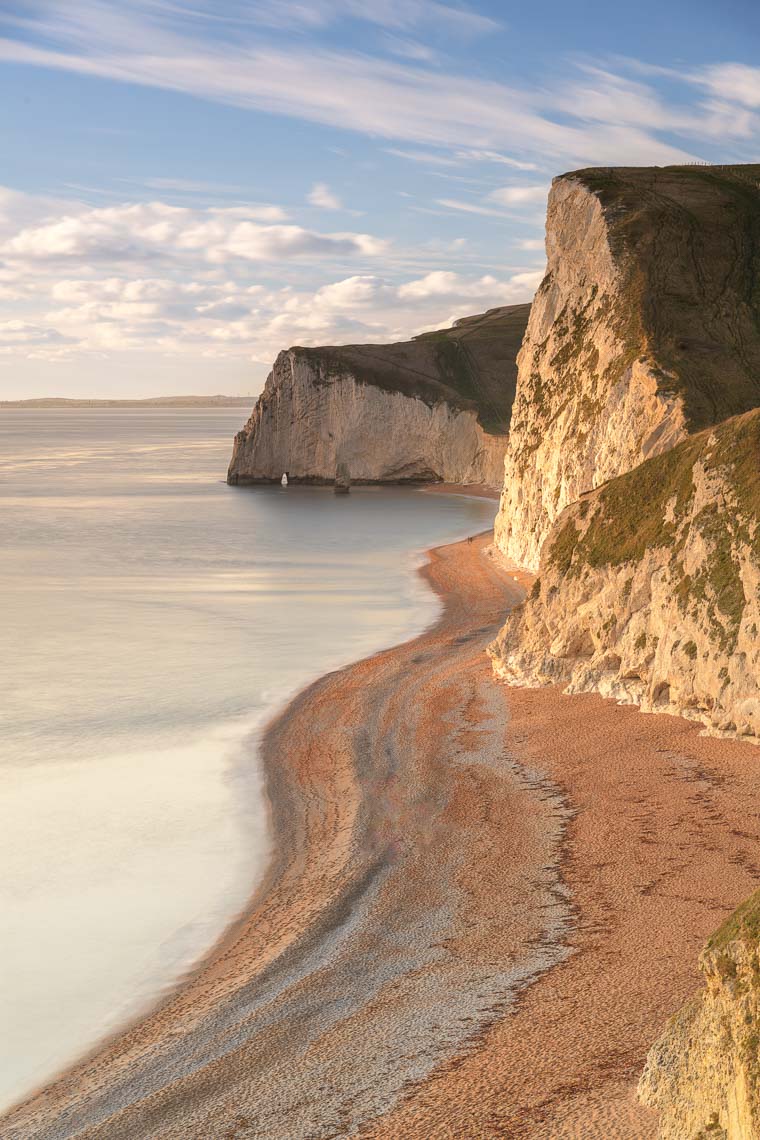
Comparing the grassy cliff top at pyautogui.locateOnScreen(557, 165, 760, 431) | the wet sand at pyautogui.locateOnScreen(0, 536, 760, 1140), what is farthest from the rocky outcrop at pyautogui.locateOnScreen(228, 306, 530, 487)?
the wet sand at pyautogui.locateOnScreen(0, 536, 760, 1140)

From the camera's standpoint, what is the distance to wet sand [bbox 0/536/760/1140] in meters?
8.45

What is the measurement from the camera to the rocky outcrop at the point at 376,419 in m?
90.8

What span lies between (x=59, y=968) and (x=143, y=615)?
76.6 feet

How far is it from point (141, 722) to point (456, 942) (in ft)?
40.9

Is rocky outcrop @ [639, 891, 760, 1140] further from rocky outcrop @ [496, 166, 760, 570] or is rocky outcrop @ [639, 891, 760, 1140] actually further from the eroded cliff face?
the eroded cliff face

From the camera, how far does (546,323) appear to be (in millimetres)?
41406

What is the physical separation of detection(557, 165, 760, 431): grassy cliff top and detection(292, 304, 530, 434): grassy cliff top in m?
48.1

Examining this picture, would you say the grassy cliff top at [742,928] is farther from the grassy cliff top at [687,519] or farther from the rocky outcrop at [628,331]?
the rocky outcrop at [628,331]

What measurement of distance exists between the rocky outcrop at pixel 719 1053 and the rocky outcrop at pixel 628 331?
23.7 meters

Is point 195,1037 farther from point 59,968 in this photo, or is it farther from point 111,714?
point 111,714

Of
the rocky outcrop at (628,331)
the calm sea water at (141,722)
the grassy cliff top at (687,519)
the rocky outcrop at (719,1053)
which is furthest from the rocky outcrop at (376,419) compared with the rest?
the rocky outcrop at (719,1053)

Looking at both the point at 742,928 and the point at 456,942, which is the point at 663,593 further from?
the point at 742,928

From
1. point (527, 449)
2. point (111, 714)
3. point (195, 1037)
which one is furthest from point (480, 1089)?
point (527, 449)

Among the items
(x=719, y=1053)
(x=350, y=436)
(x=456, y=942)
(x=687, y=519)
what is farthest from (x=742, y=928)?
(x=350, y=436)
